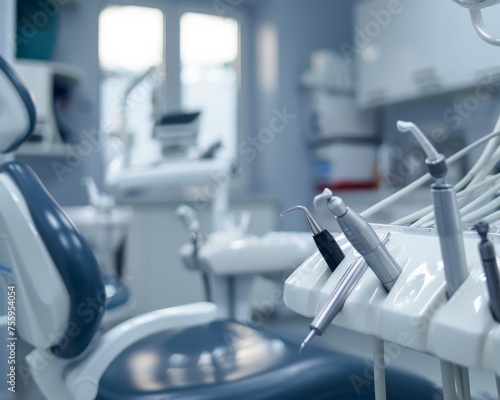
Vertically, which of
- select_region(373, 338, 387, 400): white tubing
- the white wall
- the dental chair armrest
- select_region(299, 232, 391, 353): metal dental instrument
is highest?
the white wall

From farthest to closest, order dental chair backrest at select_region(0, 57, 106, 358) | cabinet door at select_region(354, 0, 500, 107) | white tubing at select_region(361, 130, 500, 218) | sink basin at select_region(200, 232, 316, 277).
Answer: cabinet door at select_region(354, 0, 500, 107), sink basin at select_region(200, 232, 316, 277), dental chair backrest at select_region(0, 57, 106, 358), white tubing at select_region(361, 130, 500, 218)

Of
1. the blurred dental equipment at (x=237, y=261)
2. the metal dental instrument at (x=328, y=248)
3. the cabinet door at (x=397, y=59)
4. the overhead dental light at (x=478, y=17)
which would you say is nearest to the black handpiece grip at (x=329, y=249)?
the metal dental instrument at (x=328, y=248)

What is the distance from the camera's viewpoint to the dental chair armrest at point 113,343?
0.81 metres

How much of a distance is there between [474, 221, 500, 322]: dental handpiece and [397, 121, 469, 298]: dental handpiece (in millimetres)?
30

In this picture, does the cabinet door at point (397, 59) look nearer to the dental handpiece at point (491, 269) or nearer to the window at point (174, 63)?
the window at point (174, 63)

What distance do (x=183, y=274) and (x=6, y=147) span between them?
2.15 metres

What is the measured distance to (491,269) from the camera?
0.35m

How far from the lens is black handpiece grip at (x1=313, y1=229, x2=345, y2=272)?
0.52 metres

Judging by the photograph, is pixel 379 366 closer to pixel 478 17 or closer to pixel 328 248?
pixel 328 248

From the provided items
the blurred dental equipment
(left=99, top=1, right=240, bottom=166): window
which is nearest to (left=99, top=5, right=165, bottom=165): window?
(left=99, top=1, right=240, bottom=166): window

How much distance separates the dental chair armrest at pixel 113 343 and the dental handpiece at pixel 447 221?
607 mm

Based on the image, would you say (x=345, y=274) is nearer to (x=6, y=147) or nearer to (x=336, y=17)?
(x=6, y=147)

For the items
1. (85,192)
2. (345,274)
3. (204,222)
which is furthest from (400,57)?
(345,274)

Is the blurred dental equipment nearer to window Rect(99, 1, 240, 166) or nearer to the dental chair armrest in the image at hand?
the dental chair armrest
